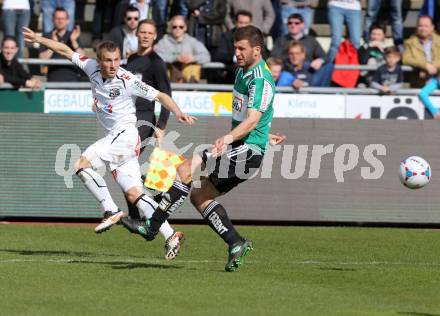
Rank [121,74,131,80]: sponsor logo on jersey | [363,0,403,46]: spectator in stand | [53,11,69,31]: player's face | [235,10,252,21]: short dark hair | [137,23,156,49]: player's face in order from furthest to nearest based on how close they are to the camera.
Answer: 1. [363,0,403,46]: spectator in stand
2. [53,11,69,31]: player's face
3. [235,10,252,21]: short dark hair
4. [137,23,156,49]: player's face
5. [121,74,131,80]: sponsor logo on jersey

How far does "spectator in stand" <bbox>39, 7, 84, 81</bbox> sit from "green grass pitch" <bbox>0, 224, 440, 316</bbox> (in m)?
3.93

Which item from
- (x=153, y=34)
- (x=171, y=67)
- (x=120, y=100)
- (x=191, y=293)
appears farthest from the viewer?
(x=171, y=67)

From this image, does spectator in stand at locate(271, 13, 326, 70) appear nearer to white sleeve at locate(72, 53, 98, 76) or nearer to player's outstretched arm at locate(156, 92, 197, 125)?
white sleeve at locate(72, 53, 98, 76)

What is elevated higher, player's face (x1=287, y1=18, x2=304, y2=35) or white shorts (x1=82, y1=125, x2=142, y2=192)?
player's face (x1=287, y1=18, x2=304, y2=35)

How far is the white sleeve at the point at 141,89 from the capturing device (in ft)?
38.3

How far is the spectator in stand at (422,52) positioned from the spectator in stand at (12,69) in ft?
20.8

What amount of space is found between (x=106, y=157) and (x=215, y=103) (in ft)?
17.1

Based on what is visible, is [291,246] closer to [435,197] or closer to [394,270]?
[394,270]

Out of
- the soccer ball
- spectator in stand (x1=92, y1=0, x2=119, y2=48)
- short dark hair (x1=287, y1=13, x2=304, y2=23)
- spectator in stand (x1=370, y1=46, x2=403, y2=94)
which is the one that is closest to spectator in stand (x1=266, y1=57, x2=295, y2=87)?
short dark hair (x1=287, y1=13, x2=304, y2=23)

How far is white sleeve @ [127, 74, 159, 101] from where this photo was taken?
1167 cm

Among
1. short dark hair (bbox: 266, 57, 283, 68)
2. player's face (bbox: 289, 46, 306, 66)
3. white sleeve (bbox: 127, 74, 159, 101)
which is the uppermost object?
white sleeve (bbox: 127, 74, 159, 101)

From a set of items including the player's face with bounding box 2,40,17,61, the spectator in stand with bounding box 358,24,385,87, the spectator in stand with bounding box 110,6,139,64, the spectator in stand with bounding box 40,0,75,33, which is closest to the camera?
the player's face with bounding box 2,40,17,61

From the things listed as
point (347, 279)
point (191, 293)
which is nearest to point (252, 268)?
point (347, 279)

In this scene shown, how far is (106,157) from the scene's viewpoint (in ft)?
39.9
